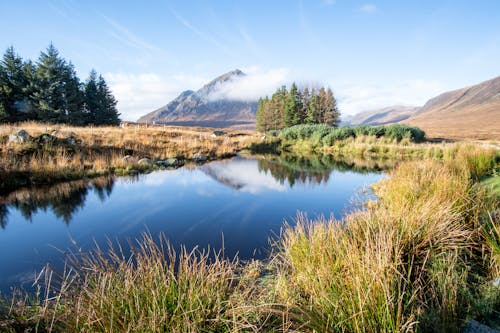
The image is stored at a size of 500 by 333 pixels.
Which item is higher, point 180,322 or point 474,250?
point 180,322

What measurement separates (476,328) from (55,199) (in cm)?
846

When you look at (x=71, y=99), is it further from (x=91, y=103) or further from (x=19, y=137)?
(x=19, y=137)

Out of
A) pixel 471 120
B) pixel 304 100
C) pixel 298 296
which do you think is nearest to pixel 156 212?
pixel 298 296

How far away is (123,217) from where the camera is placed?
5508 mm

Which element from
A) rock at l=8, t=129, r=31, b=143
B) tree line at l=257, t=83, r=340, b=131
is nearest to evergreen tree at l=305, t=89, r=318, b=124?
tree line at l=257, t=83, r=340, b=131

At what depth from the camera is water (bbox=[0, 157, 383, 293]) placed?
13.5 feet

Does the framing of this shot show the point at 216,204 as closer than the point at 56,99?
Yes

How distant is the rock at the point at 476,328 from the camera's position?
165cm

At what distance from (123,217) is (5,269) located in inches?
87.1

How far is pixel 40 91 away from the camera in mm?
26875

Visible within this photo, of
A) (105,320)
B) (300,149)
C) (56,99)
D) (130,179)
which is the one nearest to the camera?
(105,320)

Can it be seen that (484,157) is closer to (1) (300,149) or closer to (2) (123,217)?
(2) (123,217)

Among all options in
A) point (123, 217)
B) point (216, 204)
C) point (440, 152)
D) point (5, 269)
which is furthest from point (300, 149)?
point (5, 269)

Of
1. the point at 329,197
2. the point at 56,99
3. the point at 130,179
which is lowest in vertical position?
the point at 329,197
